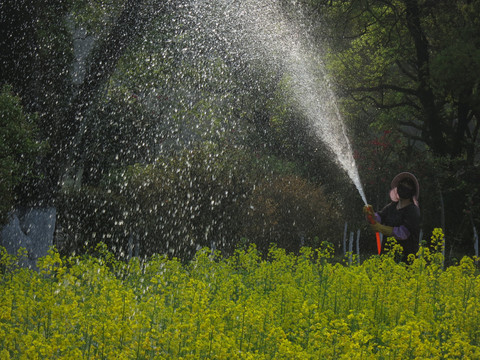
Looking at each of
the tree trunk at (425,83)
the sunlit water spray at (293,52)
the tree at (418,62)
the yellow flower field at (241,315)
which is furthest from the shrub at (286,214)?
the yellow flower field at (241,315)

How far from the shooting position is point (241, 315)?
4.92 m

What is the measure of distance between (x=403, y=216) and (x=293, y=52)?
1309cm

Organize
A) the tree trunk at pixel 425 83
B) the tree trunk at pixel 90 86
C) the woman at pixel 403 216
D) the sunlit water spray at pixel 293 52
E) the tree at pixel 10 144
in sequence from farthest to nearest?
the sunlit water spray at pixel 293 52 → the tree trunk at pixel 425 83 → the tree trunk at pixel 90 86 → the tree at pixel 10 144 → the woman at pixel 403 216

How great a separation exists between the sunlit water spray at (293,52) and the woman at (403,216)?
6.33 metres

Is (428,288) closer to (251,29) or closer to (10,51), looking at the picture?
(10,51)

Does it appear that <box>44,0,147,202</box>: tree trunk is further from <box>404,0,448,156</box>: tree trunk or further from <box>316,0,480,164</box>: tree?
<box>404,0,448,156</box>: tree trunk

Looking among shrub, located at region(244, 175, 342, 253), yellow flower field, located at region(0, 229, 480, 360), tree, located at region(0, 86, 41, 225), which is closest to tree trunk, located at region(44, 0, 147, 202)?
tree, located at region(0, 86, 41, 225)

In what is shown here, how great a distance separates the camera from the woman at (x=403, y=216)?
8984mm

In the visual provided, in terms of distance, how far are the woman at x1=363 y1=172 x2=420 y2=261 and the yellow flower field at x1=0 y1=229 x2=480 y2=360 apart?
2.12ft

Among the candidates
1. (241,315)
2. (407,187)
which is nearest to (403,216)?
(407,187)

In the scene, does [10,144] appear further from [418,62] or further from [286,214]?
[418,62]

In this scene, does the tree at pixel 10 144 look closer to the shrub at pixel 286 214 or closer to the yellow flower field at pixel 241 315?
the yellow flower field at pixel 241 315

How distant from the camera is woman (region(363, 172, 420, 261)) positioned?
8.98 metres

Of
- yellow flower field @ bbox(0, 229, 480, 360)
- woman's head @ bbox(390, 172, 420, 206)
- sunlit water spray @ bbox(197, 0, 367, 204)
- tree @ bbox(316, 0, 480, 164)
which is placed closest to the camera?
yellow flower field @ bbox(0, 229, 480, 360)
